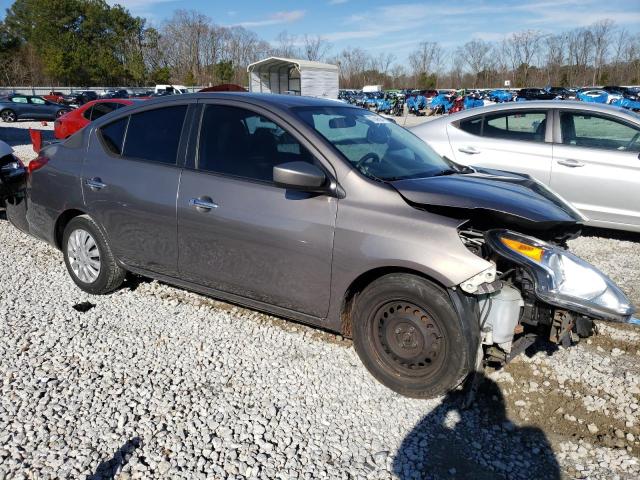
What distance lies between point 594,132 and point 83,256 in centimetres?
562

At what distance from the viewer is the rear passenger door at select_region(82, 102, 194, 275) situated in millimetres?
3711

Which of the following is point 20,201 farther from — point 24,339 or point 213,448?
point 213,448

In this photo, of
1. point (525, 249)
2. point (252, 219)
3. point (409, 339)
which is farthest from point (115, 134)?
point (525, 249)

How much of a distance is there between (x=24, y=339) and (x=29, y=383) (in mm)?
664

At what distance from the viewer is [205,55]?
293 feet

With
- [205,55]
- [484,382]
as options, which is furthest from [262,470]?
[205,55]

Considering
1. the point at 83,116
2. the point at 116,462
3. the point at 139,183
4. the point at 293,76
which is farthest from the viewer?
the point at 293,76

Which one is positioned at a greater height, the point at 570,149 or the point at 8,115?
the point at 570,149

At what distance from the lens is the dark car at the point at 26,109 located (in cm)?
2522

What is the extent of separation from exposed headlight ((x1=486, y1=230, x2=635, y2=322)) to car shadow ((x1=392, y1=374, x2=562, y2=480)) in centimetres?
73

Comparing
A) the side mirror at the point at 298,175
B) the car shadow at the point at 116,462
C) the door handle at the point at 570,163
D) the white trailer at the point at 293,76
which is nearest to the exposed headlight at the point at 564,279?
the side mirror at the point at 298,175

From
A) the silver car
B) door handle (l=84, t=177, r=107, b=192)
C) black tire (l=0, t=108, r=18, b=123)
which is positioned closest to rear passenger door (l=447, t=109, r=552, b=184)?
the silver car

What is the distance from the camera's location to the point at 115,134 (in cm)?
411

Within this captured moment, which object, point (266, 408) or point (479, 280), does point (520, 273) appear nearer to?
point (479, 280)
